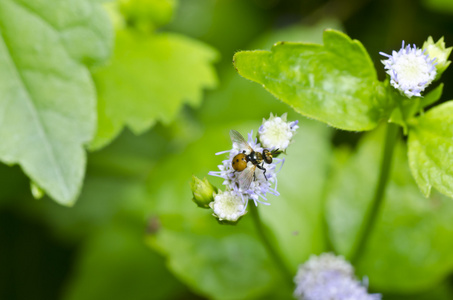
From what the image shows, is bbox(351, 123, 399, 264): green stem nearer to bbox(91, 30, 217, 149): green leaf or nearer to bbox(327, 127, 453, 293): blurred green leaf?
bbox(327, 127, 453, 293): blurred green leaf

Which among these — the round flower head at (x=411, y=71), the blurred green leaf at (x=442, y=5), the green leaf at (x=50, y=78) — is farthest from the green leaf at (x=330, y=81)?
the blurred green leaf at (x=442, y=5)

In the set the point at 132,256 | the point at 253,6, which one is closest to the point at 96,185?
the point at 132,256

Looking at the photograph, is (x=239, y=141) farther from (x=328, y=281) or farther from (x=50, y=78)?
(x=50, y=78)

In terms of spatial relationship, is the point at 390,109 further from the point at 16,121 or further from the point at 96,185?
the point at 96,185

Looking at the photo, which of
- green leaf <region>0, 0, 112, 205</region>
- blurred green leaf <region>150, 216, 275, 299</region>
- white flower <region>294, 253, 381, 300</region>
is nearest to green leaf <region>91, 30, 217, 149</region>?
green leaf <region>0, 0, 112, 205</region>

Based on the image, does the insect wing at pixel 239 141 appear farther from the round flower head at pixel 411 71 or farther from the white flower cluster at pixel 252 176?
the round flower head at pixel 411 71
